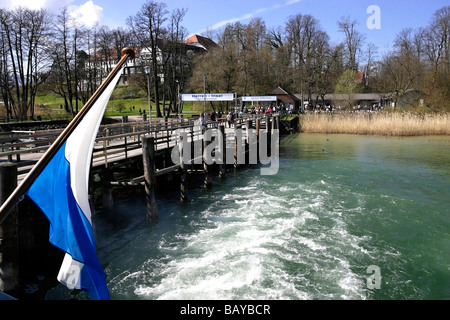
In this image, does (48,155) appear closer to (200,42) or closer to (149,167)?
(149,167)

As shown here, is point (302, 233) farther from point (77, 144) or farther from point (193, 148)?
point (77, 144)

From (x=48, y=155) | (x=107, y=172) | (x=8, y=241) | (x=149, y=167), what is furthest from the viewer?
(x=107, y=172)

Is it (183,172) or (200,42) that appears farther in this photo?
(200,42)

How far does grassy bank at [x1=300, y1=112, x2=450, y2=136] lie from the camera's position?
118 feet

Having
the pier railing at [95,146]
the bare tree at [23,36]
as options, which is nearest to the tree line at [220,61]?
the bare tree at [23,36]

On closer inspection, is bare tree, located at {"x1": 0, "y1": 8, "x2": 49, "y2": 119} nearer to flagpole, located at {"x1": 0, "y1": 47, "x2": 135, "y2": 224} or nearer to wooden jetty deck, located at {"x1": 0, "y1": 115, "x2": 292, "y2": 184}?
wooden jetty deck, located at {"x1": 0, "y1": 115, "x2": 292, "y2": 184}

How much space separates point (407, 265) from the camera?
29.1ft

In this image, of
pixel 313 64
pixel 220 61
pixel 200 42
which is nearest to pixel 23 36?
pixel 220 61

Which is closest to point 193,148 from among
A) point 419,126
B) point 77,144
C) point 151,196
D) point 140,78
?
point 151,196

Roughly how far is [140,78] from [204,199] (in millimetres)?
49179

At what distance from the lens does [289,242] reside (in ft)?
33.9

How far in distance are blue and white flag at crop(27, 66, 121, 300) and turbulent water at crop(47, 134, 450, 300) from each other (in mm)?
4101

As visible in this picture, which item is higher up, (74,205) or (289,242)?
(74,205)

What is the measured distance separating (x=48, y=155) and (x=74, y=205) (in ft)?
2.01
